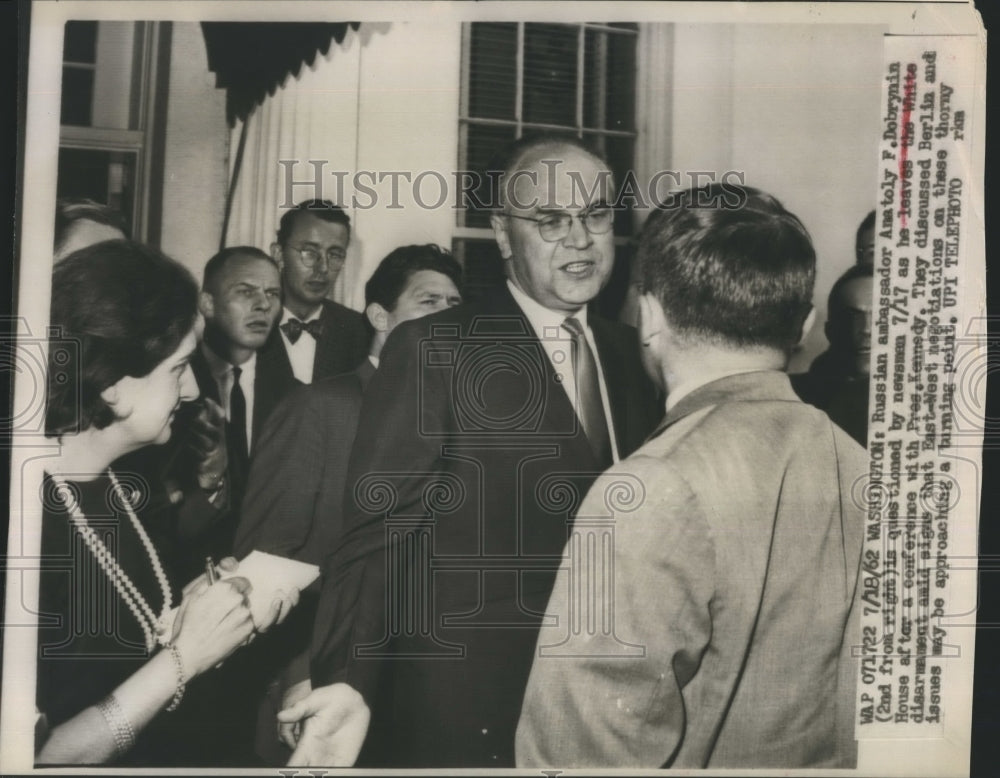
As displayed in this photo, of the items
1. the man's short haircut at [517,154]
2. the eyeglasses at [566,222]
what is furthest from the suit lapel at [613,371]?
the man's short haircut at [517,154]

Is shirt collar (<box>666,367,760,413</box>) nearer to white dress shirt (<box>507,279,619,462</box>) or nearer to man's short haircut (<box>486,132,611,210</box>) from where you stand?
white dress shirt (<box>507,279,619,462</box>)

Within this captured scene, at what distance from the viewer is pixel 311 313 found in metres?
2.23

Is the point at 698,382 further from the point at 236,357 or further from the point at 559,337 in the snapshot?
the point at 236,357

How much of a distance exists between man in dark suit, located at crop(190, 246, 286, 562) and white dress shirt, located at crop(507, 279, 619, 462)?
637 mm

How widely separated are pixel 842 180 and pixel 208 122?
166 cm

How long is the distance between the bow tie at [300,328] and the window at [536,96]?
0.39 metres

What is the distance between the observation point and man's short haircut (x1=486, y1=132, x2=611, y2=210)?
2252mm

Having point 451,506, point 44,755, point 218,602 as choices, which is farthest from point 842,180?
point 44,755

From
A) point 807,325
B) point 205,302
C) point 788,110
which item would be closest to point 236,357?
point 205,302

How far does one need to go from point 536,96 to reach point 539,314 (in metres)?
0.58

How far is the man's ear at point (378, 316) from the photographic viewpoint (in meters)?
2.22

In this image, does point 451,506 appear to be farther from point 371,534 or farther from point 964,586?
point 964,586

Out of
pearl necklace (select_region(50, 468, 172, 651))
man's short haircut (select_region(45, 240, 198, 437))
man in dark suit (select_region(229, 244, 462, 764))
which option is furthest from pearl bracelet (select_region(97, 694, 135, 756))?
man's short haircut (select_region(45, 240, 198, 437))

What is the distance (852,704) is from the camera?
224cm
